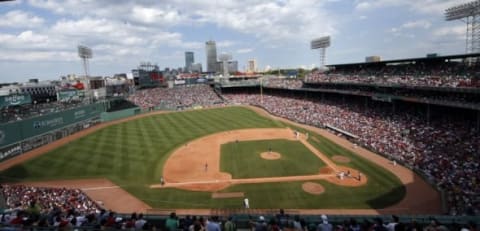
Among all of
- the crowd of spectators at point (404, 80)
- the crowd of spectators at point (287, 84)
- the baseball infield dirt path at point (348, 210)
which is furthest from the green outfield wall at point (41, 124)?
the crowd of spectators at point (404, 80)

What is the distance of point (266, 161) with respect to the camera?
26.6 metres

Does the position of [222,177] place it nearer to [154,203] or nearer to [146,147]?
[154,203]

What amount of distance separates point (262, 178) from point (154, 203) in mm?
8385

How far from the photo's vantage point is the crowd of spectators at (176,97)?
63.7m

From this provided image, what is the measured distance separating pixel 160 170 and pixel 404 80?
101 ft

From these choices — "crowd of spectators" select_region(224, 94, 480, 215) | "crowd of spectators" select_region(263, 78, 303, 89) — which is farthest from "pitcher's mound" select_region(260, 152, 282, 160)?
"crowd of spectators" select_region(263, 78, 303, 89)

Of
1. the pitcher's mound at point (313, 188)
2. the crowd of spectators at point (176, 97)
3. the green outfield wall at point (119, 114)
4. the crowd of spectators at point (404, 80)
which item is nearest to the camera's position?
the pitcher's mound at point (313, 188)

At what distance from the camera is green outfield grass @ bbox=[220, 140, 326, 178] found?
24.0m

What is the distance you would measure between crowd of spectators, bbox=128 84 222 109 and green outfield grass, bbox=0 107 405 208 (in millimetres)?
19323

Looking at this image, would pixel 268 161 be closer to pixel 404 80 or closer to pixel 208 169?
pixel 208 169

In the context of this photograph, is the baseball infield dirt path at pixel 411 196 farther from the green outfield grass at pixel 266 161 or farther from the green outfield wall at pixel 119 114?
the green outfield wall at pixel 119 114

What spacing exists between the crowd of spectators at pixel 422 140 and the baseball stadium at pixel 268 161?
14 centimetres

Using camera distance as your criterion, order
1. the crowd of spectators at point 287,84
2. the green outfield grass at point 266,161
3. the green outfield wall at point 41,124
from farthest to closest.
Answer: the crowd of spectators at point 287,84
the green outfield wall at point 41,124
the green outfield grass at point 266,161

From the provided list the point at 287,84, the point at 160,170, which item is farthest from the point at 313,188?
the point at 287,84
